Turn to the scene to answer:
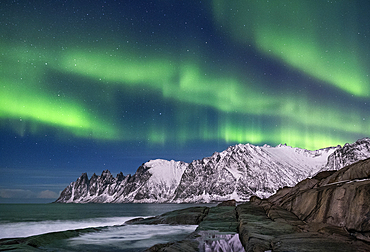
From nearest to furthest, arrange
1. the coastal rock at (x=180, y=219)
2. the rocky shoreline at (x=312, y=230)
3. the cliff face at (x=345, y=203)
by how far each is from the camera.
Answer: the rocky shoreline at (x=312, y=230), the cliff face at (x=345, y=203), the coastal rock at (x=180, y=219)

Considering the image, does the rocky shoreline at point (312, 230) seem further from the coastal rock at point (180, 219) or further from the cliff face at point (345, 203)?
the coastal rock at point (180, 219)

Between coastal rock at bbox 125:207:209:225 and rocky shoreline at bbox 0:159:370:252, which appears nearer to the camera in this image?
rocky shoreline at bbox 0:159:370:252

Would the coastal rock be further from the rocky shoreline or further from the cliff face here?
the cliff face

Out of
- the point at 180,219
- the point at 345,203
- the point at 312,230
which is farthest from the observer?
the point at 180,219

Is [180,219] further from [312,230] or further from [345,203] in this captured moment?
[345,203]

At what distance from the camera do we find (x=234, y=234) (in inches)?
946

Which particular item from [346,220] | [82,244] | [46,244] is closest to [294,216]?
[346,220]

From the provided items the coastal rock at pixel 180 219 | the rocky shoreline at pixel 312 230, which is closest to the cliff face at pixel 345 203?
the rocky shoreline at pixel 312 230

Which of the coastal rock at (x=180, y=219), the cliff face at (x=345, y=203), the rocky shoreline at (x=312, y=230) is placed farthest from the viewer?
the coastal rock at (x=180, y=219)

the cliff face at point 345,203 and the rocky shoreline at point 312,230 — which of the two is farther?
the cliff face at point 345,203

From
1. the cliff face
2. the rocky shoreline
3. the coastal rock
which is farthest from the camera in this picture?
the coastal rock

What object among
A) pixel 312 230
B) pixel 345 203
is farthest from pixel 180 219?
pixel 345 203

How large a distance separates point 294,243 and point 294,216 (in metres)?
11.2

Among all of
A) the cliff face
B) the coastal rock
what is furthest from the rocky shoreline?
the coastal rock
